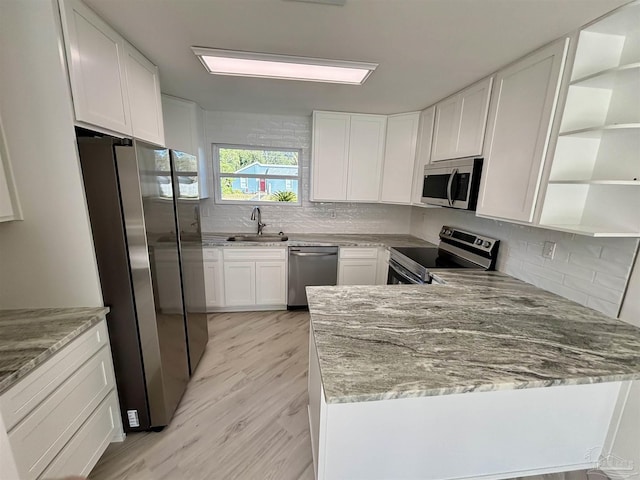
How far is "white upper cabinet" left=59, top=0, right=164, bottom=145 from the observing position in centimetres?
128

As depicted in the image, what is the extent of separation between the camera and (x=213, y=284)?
10.2 feet

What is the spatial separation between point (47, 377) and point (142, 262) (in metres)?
0.60

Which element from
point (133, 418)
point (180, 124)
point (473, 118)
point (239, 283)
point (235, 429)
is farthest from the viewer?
point (239, 283)

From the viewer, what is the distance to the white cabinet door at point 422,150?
9.19ft

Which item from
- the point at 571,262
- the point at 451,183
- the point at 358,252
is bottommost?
the point at 358,252

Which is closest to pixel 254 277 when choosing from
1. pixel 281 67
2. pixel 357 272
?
pixel 357 272

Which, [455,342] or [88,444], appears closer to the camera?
[455,342]

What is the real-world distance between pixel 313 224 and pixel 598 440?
3.09 metres

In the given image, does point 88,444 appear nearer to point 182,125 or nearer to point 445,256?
point 182,125

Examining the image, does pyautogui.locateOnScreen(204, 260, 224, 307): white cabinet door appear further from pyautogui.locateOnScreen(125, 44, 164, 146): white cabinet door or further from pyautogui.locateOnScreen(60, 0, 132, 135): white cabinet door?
pyautogui.locateOnScreen(60, 0, 132, 135): white cabinet door

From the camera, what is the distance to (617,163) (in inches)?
57.3

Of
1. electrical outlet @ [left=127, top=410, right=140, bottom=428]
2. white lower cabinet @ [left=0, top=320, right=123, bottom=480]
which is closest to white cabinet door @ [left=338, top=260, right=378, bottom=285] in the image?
electrical outlet @ [left=127, top=410, right=140, bottom=428]

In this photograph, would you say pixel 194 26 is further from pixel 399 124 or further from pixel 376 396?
pixel 399 124

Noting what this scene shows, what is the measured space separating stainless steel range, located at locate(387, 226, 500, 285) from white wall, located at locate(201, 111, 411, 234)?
3.11ft
